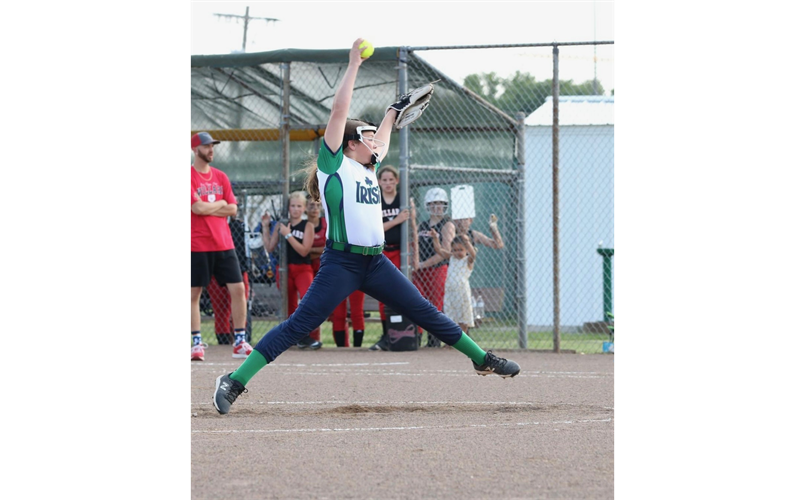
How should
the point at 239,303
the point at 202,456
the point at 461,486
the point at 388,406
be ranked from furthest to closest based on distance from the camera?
the point at 239,303, the point at 388,406, the point at 202,456, the point at 461,486

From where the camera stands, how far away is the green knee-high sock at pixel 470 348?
683cm

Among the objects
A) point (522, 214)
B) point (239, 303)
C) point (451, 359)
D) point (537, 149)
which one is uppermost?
point (537, 149)

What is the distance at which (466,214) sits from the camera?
478 inches

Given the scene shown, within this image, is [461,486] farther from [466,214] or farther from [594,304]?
[594,304]

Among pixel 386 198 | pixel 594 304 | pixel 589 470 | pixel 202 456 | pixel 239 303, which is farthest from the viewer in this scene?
pixel 594 304

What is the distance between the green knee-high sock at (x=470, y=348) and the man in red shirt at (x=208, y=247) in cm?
389

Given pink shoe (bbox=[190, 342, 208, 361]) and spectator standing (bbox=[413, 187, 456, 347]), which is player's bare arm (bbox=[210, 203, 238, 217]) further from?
spectator standing (bbox=[413, 187, 456, 347])

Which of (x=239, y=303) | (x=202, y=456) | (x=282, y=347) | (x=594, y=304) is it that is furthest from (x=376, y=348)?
(x=202, y=456)

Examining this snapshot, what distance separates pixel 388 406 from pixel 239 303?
363 cm

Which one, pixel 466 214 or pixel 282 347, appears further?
pixel 466 214

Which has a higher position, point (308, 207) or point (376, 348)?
point (308, 207)

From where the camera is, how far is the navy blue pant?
21.1 feet

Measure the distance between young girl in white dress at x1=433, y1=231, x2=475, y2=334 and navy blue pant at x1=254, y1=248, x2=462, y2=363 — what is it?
16.7ft

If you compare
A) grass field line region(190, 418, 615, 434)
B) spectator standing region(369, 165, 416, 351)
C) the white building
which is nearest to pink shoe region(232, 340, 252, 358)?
spectator standing region(369, 165, 416, 351)
